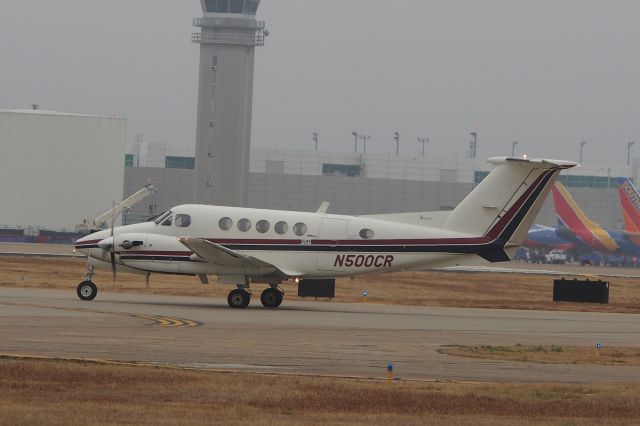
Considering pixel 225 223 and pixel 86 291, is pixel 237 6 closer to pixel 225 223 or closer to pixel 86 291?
pixel 225 223

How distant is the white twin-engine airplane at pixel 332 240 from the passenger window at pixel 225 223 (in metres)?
0.03

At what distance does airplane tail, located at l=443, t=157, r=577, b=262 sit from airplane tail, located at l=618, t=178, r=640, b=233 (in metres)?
78.6

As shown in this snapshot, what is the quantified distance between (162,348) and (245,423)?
8601 mm

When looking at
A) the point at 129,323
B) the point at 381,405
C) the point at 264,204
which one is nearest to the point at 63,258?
the point at 129,323

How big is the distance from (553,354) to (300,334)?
248 inches

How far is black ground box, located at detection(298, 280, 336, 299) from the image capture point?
48.0 metres

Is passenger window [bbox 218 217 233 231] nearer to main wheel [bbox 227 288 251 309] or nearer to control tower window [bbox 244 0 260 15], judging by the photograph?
main wheel [bbox 227 288 251 309]

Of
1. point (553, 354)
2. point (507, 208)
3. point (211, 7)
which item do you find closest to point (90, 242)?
point (507, 208)

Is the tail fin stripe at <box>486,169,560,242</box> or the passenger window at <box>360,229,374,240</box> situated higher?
the tail fin stripe at <box>486,169,560,242</box>

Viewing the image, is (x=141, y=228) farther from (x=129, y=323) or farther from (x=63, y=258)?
(x=63, y=258)

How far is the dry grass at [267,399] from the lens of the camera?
667 inches

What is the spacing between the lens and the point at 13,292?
142ft

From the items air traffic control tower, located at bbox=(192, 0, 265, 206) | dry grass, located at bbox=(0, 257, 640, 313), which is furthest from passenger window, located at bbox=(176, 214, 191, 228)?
air traffic control tower, located at bbox=(192, 0, 265, 206)

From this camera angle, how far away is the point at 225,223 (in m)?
40.2
